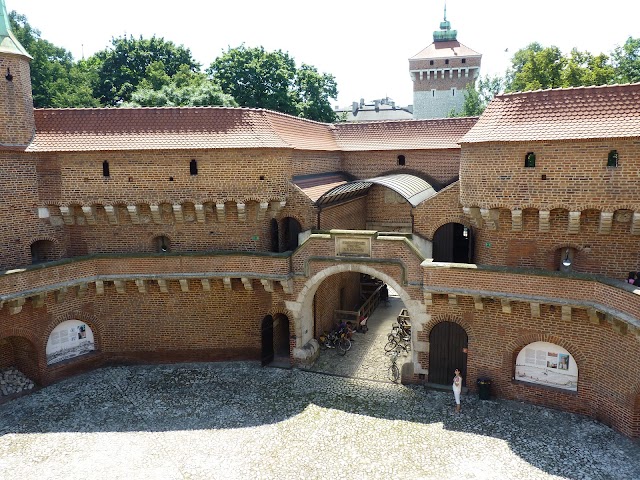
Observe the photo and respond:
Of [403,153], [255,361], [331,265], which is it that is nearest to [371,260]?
[331,265]

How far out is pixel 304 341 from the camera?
828 inches

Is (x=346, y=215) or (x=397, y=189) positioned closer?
(x=397, y=189)

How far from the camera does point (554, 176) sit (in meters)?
16.2

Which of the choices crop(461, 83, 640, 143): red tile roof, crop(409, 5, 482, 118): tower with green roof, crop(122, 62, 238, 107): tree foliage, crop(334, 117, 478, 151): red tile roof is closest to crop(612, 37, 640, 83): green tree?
crop(409, 5, 482, 118): tower with green roof

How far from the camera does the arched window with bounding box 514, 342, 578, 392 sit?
55.5ft

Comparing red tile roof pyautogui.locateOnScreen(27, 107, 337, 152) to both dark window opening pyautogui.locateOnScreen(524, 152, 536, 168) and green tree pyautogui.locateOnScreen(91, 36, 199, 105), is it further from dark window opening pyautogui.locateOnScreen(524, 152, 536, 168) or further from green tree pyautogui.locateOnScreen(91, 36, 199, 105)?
green tree pyautogui.locateOnScreen(91, 36, 199, 105)

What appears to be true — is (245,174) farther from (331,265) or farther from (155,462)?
(155,462)

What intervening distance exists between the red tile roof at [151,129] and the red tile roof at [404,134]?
24.5 ft

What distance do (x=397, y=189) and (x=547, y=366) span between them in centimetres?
854

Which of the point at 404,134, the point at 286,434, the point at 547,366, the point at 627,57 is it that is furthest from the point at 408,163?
the point at 627,57

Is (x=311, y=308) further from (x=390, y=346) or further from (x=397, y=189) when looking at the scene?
(x=397, y=189)

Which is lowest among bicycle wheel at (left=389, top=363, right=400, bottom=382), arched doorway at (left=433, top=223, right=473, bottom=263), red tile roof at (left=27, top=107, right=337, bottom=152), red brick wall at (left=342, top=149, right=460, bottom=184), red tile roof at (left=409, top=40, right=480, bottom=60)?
bicycle wheel at (left=389, top=363, right=400, bottom=382)

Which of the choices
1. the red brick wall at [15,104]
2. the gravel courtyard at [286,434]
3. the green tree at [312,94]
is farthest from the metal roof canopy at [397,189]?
the green tree at [312,94]

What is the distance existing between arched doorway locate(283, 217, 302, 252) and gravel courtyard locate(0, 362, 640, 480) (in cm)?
565
